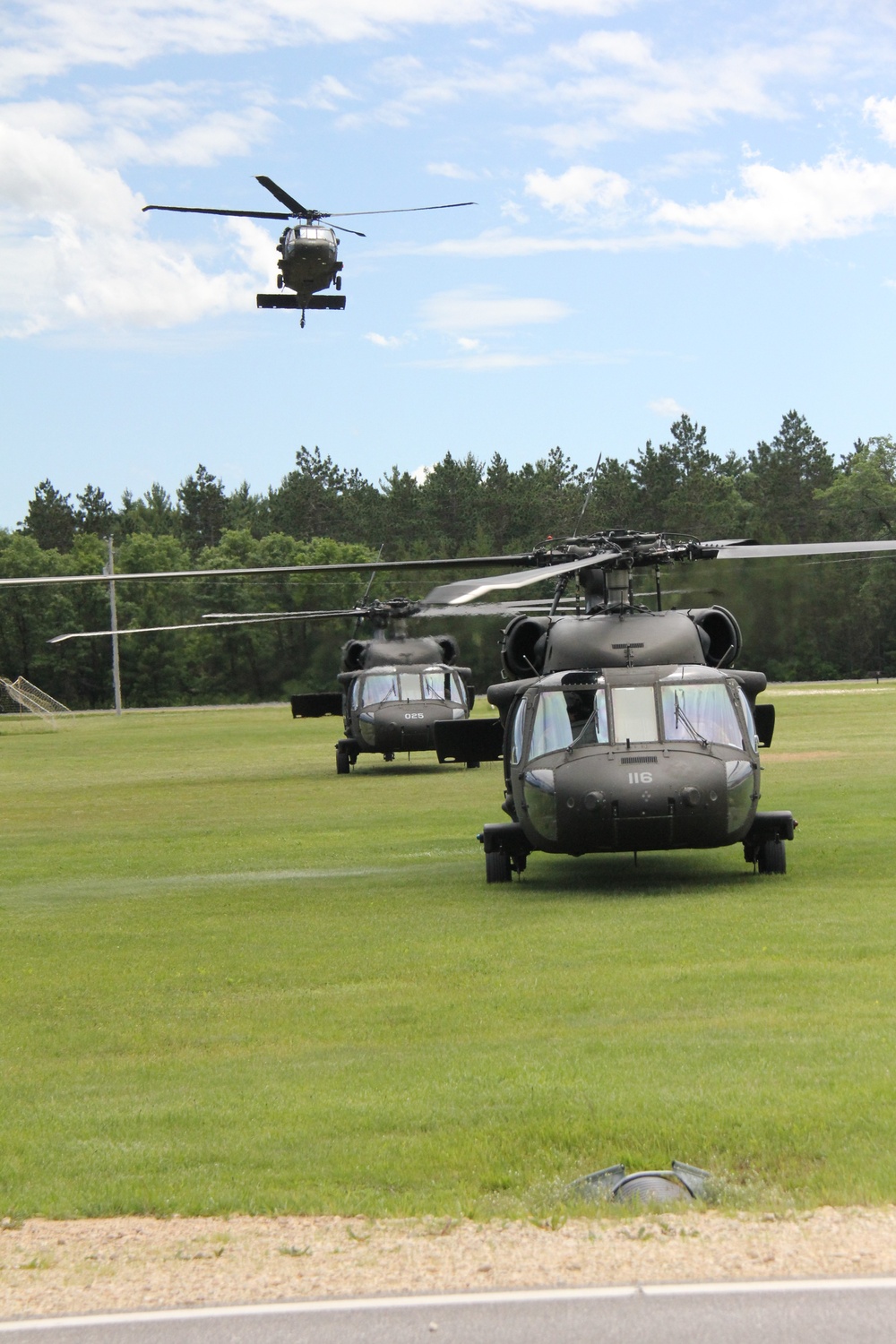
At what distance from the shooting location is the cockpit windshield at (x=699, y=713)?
14766mm

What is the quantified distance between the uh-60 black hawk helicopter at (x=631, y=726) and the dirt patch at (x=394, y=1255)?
6898 mm

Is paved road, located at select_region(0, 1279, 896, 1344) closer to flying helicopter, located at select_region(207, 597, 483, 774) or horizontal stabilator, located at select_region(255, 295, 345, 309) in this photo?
horizontal stabilator, located at select_region(255, 295, 345, 309)

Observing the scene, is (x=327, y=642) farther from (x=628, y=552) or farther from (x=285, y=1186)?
(x=285, y=1186)

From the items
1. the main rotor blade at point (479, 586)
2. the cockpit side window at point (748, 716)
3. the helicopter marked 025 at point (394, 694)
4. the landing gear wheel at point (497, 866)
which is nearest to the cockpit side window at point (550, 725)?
the landing gear wheel at point (497, 866)

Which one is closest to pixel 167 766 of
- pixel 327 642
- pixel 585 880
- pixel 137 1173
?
pixel 585 880

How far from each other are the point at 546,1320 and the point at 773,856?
1053 centimetres

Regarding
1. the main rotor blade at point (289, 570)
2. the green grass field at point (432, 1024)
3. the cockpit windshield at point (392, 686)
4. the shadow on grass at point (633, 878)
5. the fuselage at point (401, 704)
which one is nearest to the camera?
the green grass field at point (432, 1024)

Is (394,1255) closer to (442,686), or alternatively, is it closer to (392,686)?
(392,686)

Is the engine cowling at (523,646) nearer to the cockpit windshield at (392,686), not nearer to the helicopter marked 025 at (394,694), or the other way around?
the helicopter marked 025 at (394,694)

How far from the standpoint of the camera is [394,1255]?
18.9ft

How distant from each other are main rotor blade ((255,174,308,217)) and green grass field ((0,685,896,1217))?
449 inches

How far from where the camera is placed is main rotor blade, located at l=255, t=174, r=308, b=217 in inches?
1026

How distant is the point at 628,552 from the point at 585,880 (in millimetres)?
3186

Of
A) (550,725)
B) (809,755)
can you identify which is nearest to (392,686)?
(809,755)
